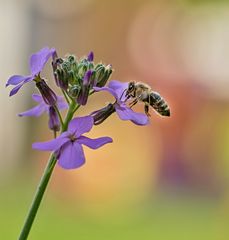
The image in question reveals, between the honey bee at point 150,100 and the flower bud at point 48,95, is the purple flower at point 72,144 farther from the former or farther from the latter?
the honey bee at point 150,100

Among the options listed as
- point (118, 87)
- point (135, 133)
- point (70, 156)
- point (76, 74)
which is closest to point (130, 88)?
point (118, 87)

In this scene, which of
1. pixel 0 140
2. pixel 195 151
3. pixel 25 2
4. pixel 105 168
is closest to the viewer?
pixel 105 168

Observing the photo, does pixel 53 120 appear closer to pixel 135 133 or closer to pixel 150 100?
pixel 150 100

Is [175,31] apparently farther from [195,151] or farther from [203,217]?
[203,217]

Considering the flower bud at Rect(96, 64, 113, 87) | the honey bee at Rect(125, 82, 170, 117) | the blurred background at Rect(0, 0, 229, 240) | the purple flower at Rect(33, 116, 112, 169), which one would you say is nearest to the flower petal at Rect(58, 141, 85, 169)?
the purple flower at Rect(33, 116, 112, 169)

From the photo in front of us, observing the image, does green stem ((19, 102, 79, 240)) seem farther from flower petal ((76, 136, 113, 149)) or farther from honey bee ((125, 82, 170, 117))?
honey bee ((125, 82, 170, 117))

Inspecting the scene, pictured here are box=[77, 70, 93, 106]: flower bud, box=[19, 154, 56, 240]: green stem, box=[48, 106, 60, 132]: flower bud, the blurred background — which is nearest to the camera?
box=[19, 154, 56, 240]: green stem

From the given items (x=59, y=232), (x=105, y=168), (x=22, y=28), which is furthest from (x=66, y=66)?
(x=22, y=28)
